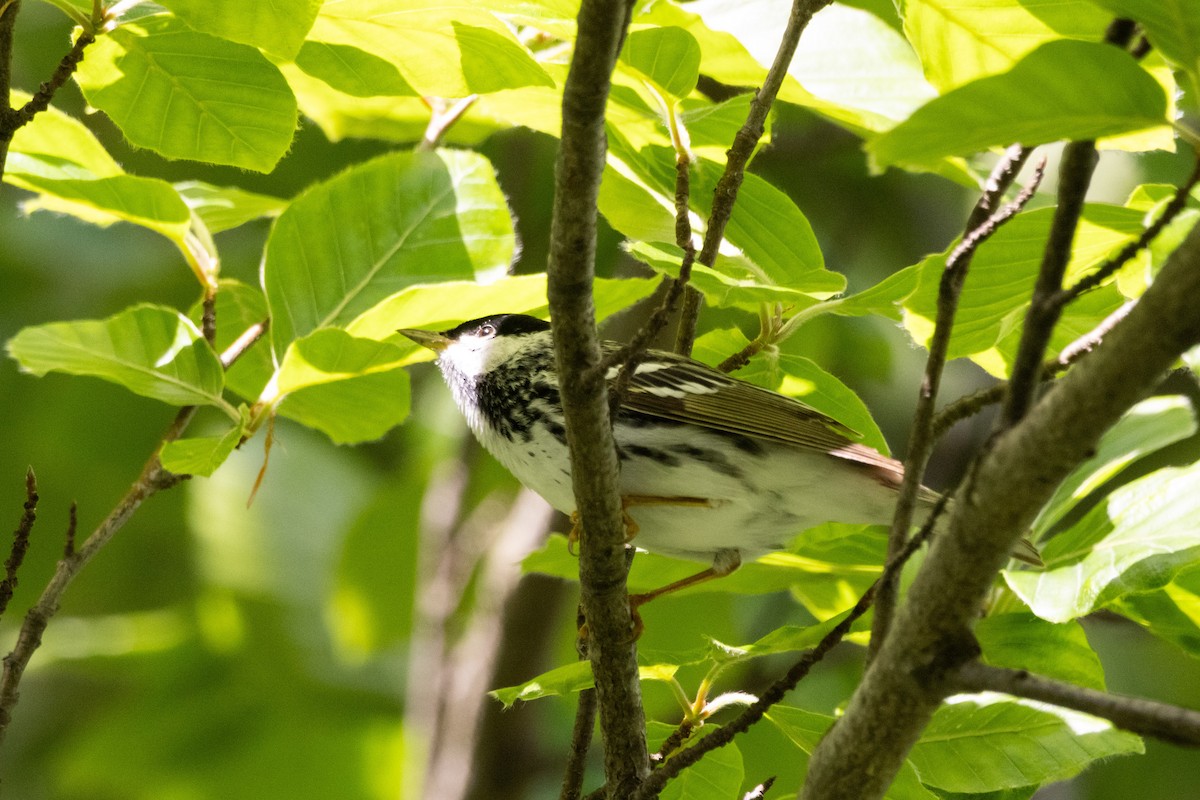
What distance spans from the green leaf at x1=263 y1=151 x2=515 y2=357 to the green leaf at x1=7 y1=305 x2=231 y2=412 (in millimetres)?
183

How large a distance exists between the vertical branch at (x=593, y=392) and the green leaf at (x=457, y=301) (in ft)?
0.99

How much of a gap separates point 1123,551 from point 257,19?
4.53 feet

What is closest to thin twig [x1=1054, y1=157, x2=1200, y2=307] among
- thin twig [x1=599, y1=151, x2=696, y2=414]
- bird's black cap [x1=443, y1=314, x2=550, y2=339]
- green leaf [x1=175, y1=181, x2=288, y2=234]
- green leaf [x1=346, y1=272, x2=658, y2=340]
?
thin twig [x1=599, y1=151, x2=696, y2=414]

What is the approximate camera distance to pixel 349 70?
6.48ft

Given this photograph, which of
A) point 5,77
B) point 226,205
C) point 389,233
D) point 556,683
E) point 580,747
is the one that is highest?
point 5,77

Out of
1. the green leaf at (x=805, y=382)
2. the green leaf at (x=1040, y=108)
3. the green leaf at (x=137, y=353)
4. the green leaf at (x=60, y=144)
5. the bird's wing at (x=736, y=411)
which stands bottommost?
the bird's wing at (x=736, y=411)

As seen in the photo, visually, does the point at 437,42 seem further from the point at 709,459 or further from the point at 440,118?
the point at 709,459

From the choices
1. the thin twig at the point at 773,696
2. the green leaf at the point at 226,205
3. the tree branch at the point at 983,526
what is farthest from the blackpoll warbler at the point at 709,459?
the tree branch at the point at 983,526

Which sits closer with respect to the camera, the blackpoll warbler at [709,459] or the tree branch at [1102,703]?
the tree branch at [1102,703]

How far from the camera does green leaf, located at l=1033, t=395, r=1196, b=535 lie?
2184mm

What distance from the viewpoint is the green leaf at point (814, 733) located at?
6.05 ft

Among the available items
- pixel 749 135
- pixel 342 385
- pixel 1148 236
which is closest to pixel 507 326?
pixel 342 385

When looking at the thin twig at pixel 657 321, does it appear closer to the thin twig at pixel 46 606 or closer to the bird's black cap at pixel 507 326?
the thin twig at pixel 46 606

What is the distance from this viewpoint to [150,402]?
5.03 meters
